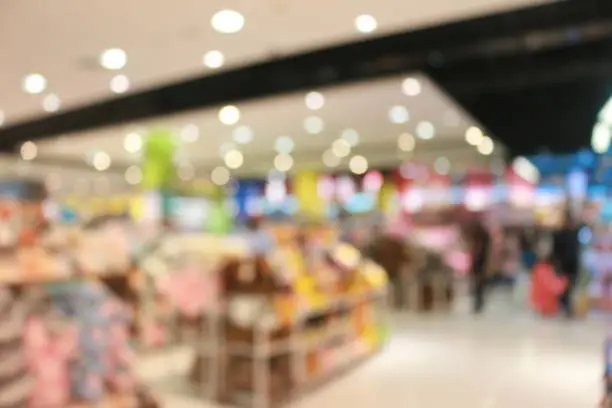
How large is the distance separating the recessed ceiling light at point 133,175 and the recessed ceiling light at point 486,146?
9.81 metres

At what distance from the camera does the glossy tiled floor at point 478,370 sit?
17.6 feet

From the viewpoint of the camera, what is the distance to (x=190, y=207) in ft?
40.6

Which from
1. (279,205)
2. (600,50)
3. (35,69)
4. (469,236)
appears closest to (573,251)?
(469,236)

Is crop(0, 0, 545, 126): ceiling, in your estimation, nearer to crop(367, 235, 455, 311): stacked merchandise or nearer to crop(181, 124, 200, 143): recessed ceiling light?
crop(181, 124, 200, 143): recessed ceiling light

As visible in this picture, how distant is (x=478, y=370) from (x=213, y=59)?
13.5 feet

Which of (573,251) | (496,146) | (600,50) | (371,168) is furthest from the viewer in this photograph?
(371,168)

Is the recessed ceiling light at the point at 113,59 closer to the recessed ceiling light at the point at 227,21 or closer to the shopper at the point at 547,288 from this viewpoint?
the recessed ceiling light at the point at 227,21

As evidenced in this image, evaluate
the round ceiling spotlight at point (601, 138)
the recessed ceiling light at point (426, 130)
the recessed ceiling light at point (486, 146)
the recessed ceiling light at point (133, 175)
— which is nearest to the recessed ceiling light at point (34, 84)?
the recessed ceiling light at point (426, 130)

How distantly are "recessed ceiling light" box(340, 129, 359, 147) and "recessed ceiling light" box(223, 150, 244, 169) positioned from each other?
296 cm

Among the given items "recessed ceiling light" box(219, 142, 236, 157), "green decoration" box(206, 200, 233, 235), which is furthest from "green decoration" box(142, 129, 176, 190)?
"recessed ceiling light" box(219, 142, 236, 157)

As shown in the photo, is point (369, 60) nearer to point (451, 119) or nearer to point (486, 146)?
point (451, 119)

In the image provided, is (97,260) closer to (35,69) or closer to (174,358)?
(174,358)

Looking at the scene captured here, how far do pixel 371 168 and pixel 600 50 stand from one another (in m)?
11.0

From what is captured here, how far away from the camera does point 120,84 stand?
7.02 meters
